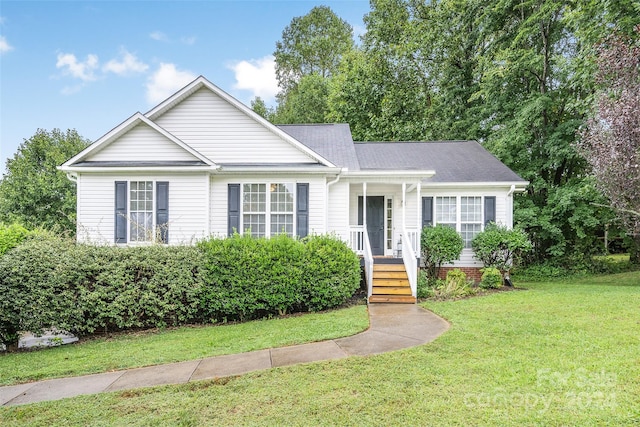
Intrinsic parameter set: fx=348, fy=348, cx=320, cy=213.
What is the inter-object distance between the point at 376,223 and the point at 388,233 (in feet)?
1.84

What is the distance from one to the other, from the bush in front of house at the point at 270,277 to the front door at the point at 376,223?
169 inches

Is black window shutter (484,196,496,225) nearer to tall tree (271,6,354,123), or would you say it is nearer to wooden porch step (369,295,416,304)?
wooden porch step (369,295,416,304)

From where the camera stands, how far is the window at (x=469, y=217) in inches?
484

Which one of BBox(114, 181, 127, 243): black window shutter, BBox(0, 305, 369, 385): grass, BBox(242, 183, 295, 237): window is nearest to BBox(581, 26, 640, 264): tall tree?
BBox(0, 305, 369, 385): grass

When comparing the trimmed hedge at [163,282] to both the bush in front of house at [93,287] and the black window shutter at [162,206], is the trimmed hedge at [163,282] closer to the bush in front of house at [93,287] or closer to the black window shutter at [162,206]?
the bush in front of house at [93,287]

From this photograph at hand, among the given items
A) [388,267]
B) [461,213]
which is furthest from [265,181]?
[461,213]

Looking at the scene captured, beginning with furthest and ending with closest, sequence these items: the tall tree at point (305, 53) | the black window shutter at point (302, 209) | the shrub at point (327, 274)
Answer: the tall tree at point (305, 53)
the black window shutter at point (302, 209)
the shrub at point (327, 274)

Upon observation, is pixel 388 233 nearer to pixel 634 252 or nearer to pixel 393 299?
pixel 393 299

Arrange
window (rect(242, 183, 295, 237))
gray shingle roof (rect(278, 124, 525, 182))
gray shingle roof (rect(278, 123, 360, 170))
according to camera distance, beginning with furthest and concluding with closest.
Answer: gray shingle roof (rect(278, 124, 525, 182)), gray shingle roof (rect(278, 123, 360, 170)), window (rect(242, 183, 295, 237))

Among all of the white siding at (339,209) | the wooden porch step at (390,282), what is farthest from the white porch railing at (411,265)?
the white siding at (339,209)

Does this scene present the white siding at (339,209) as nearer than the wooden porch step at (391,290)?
No

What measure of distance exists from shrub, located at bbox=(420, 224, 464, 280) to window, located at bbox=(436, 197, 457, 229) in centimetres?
87

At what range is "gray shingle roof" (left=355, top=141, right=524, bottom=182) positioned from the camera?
12.3 metres

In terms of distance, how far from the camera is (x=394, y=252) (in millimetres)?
12281
